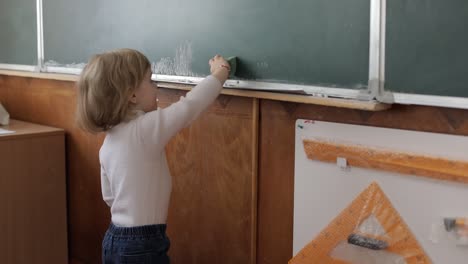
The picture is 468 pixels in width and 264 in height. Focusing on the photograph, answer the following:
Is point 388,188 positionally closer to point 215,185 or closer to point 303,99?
point 303,99

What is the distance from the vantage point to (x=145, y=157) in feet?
6.17

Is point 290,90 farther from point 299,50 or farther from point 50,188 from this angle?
point 50,188

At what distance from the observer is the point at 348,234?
1.88 m

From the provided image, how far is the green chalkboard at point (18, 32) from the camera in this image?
3.03 metres

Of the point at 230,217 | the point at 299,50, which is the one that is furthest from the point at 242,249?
the point at 299,50

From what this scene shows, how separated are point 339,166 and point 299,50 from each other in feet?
1.24

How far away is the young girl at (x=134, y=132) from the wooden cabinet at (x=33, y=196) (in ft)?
3.58

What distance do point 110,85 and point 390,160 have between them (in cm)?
86

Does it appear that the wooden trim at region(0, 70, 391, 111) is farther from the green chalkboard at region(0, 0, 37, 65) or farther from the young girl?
the green chalkboard at region(0, 0, 37, 65)

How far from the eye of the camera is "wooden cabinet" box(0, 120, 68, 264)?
2.86 metres

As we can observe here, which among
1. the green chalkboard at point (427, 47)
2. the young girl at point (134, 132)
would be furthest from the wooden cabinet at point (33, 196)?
the green chalkboard at point (427, 47)

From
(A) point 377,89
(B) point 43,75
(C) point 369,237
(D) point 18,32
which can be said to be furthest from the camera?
(D) point 18,32

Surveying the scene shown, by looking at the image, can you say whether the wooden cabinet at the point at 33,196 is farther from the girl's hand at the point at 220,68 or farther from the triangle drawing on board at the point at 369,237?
the triangle drawing on board at the point at 369,237

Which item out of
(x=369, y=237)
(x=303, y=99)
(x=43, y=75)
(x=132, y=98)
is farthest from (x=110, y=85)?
(x=43, y=75)
